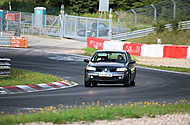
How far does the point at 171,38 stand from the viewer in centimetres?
4803

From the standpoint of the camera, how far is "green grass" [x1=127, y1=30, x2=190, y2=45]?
4691 cm

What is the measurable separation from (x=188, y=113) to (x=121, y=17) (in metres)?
38.9

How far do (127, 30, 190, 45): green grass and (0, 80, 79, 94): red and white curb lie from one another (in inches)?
1111

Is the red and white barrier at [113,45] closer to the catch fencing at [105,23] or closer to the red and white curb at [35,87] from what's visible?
the catch fencing at [105,23]

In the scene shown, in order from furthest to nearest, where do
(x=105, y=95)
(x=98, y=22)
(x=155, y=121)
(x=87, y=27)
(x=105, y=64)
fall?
1. (x=87, y=27)
2. (x=98, y=22)
3. (x=105, y=64)
4. (x=105, y=95)
5. (x=155, y=121)

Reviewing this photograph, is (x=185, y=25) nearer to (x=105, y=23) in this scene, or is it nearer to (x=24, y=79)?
(x=105, y=23)

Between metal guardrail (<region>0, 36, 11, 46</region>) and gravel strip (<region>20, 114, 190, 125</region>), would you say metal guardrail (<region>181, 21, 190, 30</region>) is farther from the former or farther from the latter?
gravel strip (<region>20, 114, 190, 125</region>)

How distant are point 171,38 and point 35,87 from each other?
3169cm

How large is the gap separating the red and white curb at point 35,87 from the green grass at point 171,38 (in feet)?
92.6

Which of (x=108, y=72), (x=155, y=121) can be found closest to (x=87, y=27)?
(x=108, y=72)

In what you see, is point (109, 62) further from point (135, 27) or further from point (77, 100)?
point (135, 27)

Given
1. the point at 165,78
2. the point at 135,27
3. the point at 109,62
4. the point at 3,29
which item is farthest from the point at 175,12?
the point at 109,62

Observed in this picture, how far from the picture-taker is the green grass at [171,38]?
4691 cm

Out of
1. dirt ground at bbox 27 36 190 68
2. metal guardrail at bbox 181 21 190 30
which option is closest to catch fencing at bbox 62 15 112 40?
dirt ground at bbox 27 36 190 68
